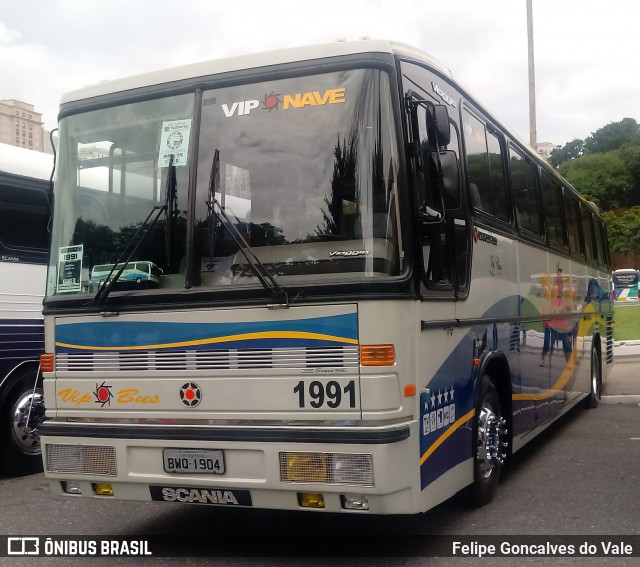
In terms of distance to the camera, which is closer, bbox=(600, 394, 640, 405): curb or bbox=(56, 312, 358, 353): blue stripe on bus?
bbox=(56, 312, 358, 353): blue stripe on bus

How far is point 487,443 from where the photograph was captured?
6.66 m

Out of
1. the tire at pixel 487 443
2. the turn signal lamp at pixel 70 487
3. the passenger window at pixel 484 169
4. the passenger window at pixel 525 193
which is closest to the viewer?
the turn signal lamp at pixel 70 487

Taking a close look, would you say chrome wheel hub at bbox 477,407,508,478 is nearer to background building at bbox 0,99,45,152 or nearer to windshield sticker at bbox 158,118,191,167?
windshield sticker at bbox 158,118,191,167

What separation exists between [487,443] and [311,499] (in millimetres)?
2095

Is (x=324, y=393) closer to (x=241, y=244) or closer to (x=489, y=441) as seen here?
(x=241, y=244)

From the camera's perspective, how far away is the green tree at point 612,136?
12350 centimetres

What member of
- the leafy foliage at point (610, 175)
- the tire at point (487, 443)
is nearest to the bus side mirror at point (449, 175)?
the tire at point (487, 443)

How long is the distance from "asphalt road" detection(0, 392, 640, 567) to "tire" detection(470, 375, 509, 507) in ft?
0.52

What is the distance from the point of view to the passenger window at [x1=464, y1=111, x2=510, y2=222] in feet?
22.0

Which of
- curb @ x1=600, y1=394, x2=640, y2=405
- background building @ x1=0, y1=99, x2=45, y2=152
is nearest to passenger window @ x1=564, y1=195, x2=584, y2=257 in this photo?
curb @ x1=600, y1=394, x2=640, y2=405

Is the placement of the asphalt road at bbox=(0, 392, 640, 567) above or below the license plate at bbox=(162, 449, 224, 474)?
below

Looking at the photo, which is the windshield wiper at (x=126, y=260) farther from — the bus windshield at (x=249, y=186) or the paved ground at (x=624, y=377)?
the paved ground at (x=624, y=377)

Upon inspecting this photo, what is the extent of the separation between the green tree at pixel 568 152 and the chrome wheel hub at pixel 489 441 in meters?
125

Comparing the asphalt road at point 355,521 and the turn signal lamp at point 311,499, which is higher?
the turn signal lamp at point 311,499
